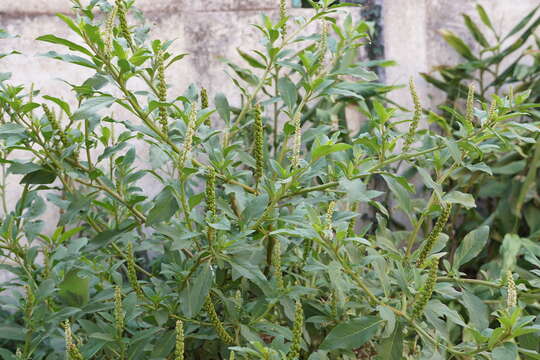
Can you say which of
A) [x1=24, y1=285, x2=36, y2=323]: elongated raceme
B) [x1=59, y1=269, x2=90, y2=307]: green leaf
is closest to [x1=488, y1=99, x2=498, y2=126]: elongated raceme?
[x1=59, y1=269, x2=90, y2=307]: green leaf

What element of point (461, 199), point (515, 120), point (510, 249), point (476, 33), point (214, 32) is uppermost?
point (214, 32)

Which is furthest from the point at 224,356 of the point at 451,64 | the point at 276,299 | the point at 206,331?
the point at 451,64

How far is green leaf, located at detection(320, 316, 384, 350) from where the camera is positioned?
46.6 inches

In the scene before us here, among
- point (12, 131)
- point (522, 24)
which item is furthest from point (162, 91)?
point (522, 24)

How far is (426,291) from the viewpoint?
3.68 ft

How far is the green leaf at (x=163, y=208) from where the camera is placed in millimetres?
1171

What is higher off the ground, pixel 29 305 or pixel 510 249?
pixel 29 305

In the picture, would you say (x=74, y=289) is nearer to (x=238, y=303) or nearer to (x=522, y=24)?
(x=238, y=303)

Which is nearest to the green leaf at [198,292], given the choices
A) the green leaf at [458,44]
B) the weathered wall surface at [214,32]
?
the weathered wall surface at [214,32]

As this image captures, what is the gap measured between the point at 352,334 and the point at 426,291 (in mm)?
163

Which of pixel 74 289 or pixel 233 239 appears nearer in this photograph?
pixel 233 239

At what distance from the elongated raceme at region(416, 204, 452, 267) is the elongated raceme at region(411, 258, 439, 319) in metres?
0.10

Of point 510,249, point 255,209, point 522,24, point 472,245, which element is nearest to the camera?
point 255,209

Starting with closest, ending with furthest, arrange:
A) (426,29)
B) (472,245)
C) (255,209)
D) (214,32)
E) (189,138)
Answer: (189,138) < (255,209) < (472,245) < (214,32) < (426,29)
